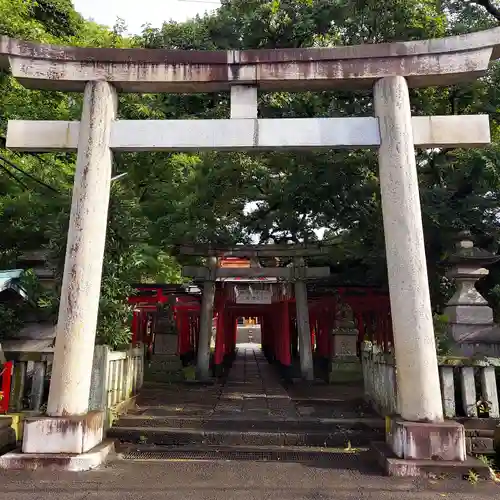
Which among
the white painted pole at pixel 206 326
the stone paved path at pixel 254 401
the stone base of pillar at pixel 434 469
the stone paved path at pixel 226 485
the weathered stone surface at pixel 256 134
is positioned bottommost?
the stone paved path at pixel 226 485

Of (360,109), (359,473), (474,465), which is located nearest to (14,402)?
(359,473)

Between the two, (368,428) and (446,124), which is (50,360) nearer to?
(368,428)

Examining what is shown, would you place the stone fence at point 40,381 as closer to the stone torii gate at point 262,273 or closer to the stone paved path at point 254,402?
the stone paved path at point 254,402

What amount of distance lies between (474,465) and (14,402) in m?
5.74

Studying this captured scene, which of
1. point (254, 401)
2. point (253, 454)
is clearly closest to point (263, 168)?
point (254, 401)

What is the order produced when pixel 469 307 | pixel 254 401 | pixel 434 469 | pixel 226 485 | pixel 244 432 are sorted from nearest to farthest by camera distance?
pixel 226 485, pixel 434 469, pixel 244 432, pixel 469 307, pixel 254 401

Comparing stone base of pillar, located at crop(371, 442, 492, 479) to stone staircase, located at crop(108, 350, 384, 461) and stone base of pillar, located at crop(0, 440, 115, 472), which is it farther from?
stone base of pillar, located at crop(0, 440, 115, 472)

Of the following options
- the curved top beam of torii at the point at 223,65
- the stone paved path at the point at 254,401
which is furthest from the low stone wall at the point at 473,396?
the curved top beam of torii at the point at 223,65

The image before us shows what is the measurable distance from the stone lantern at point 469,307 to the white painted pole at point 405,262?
326 centimetres

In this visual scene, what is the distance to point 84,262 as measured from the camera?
17.8 feet

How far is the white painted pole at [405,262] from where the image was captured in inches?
203

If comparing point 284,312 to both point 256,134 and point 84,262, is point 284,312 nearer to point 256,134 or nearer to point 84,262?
point 256,134

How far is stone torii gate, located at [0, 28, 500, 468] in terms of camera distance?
5297mm

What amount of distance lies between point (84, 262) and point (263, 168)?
8.66 meters
